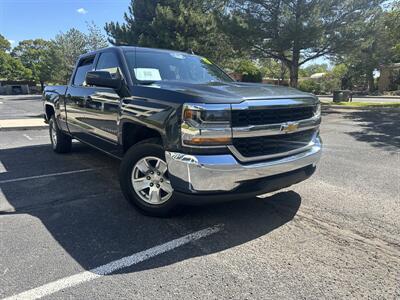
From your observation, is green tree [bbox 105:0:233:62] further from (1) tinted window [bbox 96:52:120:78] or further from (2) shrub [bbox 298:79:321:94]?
(2) shrub [bbox 298:79:321:94]

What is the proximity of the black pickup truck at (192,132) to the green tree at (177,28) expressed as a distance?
20171 mm

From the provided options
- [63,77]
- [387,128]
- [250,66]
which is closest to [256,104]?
[387,128]

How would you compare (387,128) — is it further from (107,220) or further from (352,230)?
(107,220)

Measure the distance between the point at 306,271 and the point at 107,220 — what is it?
2147 mm

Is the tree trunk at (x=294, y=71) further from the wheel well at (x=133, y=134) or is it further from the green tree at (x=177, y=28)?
the wheel well at (x=133, y=134)

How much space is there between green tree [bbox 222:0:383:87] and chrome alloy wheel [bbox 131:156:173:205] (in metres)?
17.8

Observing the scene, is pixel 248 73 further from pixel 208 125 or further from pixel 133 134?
pixel 208 125

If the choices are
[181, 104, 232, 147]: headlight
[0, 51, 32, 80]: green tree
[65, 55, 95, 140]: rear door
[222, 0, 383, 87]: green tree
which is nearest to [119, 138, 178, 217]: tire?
[181, 104, 232, 147]: headlight

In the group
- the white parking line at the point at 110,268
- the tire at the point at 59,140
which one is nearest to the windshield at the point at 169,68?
the white parking line at the point at 110,268

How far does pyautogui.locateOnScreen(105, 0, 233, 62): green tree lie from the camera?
81.3ft

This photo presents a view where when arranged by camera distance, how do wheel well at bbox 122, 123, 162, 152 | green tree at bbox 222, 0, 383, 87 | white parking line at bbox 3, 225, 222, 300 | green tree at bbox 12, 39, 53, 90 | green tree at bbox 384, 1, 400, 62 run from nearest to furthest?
white parking line at bbox 3, 225, 222, 300 < wheel well at bbox 122, 123, 162, 152 < green tree at bbox 222, 0, 383, 87 < green tree at bbox 384, 1, 400, 62 < green tree at bbox 12, 39, 53, 90

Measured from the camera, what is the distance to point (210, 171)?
3242mm

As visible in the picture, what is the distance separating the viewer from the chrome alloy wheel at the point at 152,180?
12.3 feet

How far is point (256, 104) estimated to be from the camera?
11.2 feet
